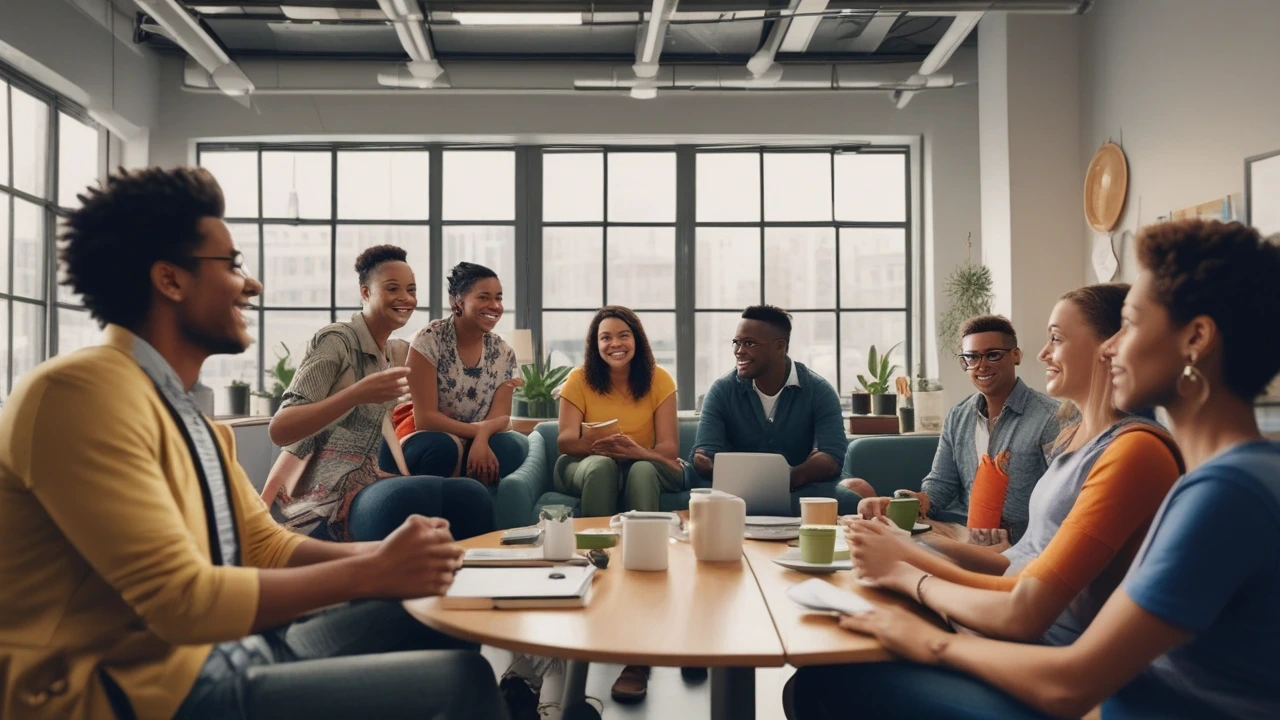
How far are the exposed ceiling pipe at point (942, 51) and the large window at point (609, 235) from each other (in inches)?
23.5

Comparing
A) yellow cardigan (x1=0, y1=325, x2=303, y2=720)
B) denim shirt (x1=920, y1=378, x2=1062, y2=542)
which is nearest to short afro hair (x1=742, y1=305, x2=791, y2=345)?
denim shirt (x1=920, y1=378, x2=1062, y2=542)

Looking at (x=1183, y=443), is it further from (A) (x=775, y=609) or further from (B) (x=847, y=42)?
(B) (x=847, y=42)

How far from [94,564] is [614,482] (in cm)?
268

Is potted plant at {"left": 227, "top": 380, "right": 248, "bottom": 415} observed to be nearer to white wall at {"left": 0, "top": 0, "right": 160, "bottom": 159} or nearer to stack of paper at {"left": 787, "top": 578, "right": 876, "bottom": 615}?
white wall at {"left": 0, "top": 0, "right": 160, "bottom": 159}

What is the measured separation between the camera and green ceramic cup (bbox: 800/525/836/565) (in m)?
1.74

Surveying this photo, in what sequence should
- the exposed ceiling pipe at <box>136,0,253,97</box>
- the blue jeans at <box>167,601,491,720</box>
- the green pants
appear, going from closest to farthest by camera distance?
the blue jeans at <box>167,601,491,720</box>, the green pants, the exposed ceiling pipe at <box>136,0,253,97</box>

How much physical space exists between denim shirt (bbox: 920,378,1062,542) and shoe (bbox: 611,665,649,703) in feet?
3.48

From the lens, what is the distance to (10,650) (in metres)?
1.06

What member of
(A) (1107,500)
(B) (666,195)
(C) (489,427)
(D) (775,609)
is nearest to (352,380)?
(C) (489,427)

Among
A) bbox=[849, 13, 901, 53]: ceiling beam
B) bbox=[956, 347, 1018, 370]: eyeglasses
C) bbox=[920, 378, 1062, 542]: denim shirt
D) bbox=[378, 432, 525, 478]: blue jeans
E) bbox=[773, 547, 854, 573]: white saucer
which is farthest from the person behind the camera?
bbox=[849, 13, 901, 53]: ceiling beam

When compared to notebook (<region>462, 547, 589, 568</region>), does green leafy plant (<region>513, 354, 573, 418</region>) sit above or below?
above

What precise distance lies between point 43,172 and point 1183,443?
6.63 m

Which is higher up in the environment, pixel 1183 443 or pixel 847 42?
pixel 847 42

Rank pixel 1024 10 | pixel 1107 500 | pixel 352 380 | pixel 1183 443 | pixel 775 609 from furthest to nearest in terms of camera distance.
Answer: pixel 1024 10 < pixel 352 380 < pixel 775 609 < pixel 1107 500 < pixel 1183 443
